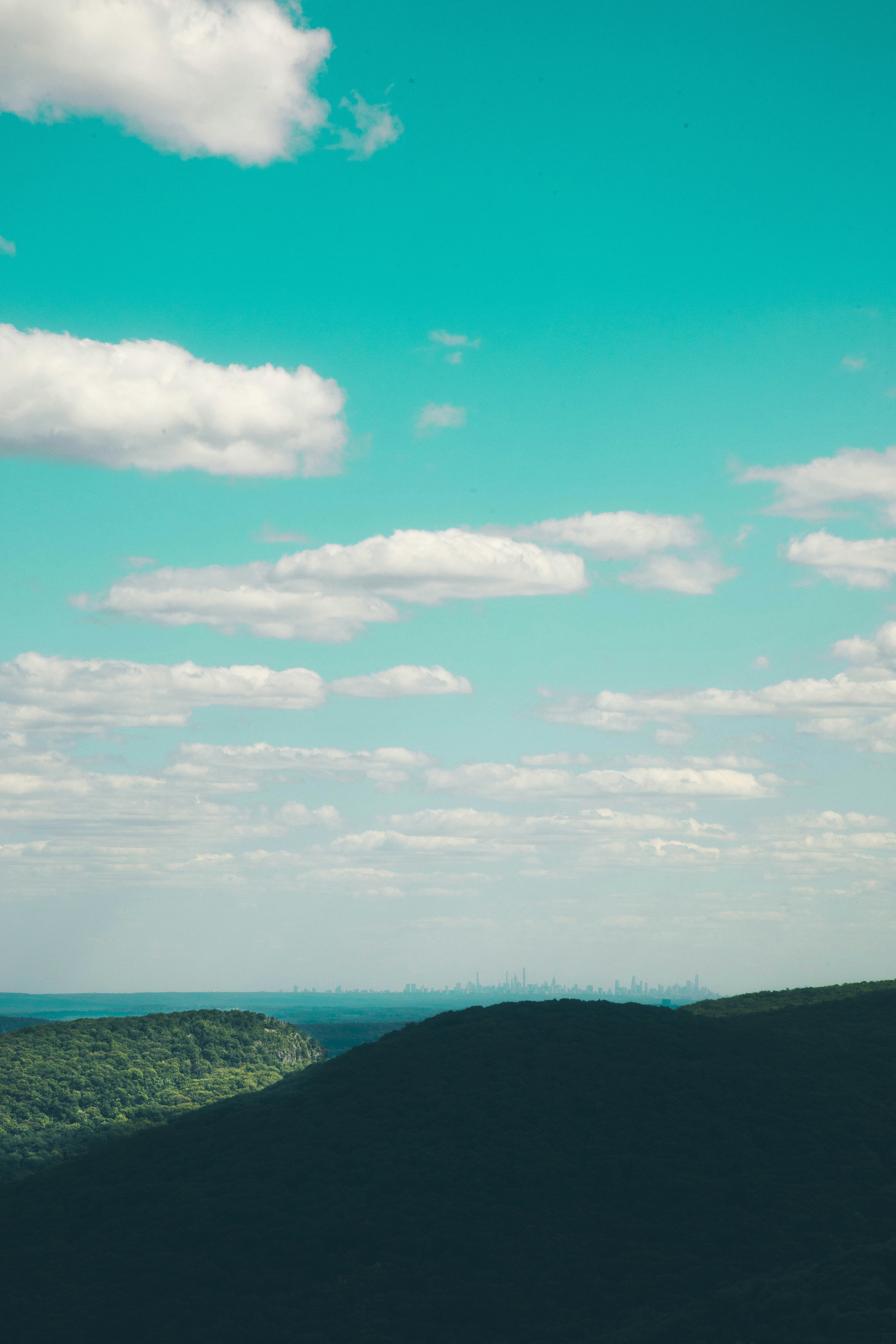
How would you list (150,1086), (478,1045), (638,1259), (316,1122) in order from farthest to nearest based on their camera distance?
(150,1086) < (478,1045) < (316,1122) < (638,1259)

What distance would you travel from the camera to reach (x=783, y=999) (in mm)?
66062

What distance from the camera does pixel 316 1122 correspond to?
45.3 metres

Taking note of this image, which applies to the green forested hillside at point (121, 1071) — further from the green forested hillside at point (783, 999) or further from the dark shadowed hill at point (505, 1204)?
the green forested hillside at point (783, 999)

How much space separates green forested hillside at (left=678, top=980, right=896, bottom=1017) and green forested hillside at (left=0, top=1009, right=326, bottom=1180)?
3006 centimetres

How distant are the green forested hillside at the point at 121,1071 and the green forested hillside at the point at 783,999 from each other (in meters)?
30.1

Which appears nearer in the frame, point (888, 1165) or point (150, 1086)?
point (888, 1165)

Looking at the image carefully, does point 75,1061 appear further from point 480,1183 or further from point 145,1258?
point 480,1183

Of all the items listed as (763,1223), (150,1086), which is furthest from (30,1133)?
(763,1223)

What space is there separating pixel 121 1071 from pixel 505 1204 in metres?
45.6

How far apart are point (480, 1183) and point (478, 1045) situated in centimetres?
1095

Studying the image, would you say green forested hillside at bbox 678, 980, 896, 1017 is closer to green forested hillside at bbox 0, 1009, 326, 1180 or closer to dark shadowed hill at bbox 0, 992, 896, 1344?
dark shadowed hill at bbox 0, 992, 896, 1344

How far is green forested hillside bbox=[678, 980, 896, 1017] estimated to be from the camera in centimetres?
6294

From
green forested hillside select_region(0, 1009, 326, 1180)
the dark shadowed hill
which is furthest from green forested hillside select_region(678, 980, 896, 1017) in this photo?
green forested hillside select_region(0, 1009, 326, 1180)

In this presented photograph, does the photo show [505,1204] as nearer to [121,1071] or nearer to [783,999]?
[783,999]
